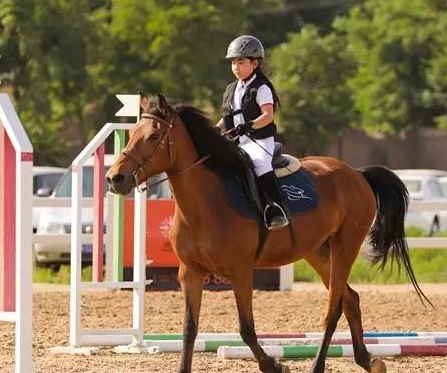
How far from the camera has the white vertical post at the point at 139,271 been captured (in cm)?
981

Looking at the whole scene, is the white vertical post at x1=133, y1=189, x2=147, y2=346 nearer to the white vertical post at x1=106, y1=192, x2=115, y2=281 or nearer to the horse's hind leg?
the white vertical post at x1=106, y1=192, x2=115, y2=281

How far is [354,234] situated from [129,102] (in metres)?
1.97

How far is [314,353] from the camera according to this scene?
9375 mm

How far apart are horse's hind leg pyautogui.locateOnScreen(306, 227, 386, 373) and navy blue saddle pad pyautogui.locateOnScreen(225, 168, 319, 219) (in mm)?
504

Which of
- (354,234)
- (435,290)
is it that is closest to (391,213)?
(354,234)

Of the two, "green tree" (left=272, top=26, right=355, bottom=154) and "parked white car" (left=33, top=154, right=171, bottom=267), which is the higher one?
"green tree" (left=272, top=26, right=355, bottom=154)

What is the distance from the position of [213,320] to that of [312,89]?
2846 centimetres

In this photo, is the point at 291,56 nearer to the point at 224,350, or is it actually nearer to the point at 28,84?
the point at 28,84

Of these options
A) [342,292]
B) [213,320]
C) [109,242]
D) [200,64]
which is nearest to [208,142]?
[342,292]

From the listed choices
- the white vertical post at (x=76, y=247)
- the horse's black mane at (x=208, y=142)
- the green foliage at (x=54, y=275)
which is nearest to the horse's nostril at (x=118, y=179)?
the horse's black mane at (x=208, y=142)

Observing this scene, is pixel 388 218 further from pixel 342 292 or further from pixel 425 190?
pixel 425 190

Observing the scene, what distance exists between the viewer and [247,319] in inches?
321

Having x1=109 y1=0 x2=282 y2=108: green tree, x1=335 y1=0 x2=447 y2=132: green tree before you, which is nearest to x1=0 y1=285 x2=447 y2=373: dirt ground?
x1=109 y1=0 x2=282 y2=108: green tree

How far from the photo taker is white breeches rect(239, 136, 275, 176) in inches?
332
